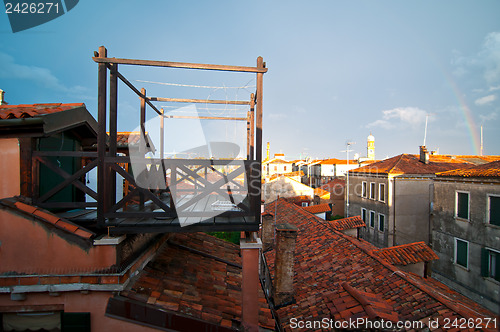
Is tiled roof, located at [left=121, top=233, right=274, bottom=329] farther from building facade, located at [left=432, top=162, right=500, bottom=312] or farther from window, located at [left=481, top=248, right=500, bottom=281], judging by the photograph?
window, located at [left=481, top=248, right=500, bottom=281]

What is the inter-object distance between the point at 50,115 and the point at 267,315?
16.8 ft

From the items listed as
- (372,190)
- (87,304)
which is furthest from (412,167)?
(87,304)

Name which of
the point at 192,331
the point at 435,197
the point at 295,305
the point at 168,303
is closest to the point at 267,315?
the point at 192,331

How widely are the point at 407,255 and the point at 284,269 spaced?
5.83 metres

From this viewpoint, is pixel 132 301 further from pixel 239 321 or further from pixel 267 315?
pixel 267 315

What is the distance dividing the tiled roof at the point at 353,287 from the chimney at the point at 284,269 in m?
0.27

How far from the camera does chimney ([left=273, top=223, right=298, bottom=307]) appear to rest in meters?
7.14

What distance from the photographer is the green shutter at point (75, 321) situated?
3270 millimetres

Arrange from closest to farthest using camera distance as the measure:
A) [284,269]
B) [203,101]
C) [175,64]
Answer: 1. [175,64]
2. [203,101]
3. [284,269]

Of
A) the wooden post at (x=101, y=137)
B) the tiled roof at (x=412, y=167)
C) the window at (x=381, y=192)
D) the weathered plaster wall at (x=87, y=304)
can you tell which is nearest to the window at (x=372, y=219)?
the window at (x=381, y=192)

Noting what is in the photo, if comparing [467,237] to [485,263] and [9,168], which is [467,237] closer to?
[485,263]

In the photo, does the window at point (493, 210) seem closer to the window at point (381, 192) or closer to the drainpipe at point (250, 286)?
the window at point (381, 192)

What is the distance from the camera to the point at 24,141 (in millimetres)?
3650

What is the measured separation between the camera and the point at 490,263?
11.6m
